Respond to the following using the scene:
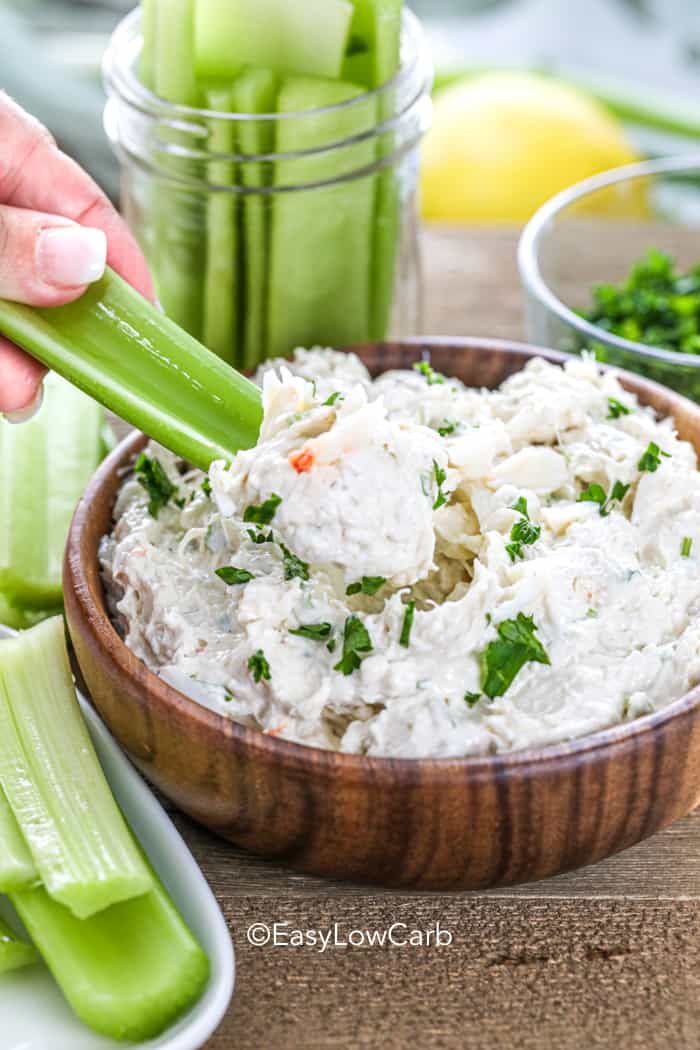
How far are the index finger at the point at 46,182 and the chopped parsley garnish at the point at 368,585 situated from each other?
2.67ft

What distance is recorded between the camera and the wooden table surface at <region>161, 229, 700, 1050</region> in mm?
1780

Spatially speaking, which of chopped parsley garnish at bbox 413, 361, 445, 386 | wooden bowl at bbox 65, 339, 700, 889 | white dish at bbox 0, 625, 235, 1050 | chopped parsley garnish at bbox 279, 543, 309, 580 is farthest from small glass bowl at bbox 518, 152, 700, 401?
white dish at bbox 0, 625, 235, 1050

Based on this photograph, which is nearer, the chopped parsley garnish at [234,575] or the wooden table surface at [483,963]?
the wooden table surface at [483,963]

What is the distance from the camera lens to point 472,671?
Answer: 1.80 m

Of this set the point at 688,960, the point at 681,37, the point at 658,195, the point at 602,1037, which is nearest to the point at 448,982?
the point at 602,1037

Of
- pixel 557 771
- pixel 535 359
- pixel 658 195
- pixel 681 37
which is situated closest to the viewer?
pixel 557 771

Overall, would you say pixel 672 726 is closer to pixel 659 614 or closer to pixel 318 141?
pixel 659 614

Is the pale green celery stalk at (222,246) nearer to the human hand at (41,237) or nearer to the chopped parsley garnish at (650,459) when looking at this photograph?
the human hand at (41,237)

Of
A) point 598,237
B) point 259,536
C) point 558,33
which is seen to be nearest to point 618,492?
point 259,536

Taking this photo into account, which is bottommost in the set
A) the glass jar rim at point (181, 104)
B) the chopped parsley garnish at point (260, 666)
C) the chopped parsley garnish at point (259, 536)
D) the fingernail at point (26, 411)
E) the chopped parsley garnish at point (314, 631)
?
the chopped parsley garnish at point (260, 666)

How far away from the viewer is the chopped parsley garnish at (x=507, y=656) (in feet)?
5.86

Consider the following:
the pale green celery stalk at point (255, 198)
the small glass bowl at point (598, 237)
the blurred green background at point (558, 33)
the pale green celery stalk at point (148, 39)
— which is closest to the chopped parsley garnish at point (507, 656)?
the pale green celery stalk at point (255, 198)

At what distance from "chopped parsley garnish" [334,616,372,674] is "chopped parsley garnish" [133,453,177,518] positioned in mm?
484

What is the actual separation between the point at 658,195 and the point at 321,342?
1.20 m
